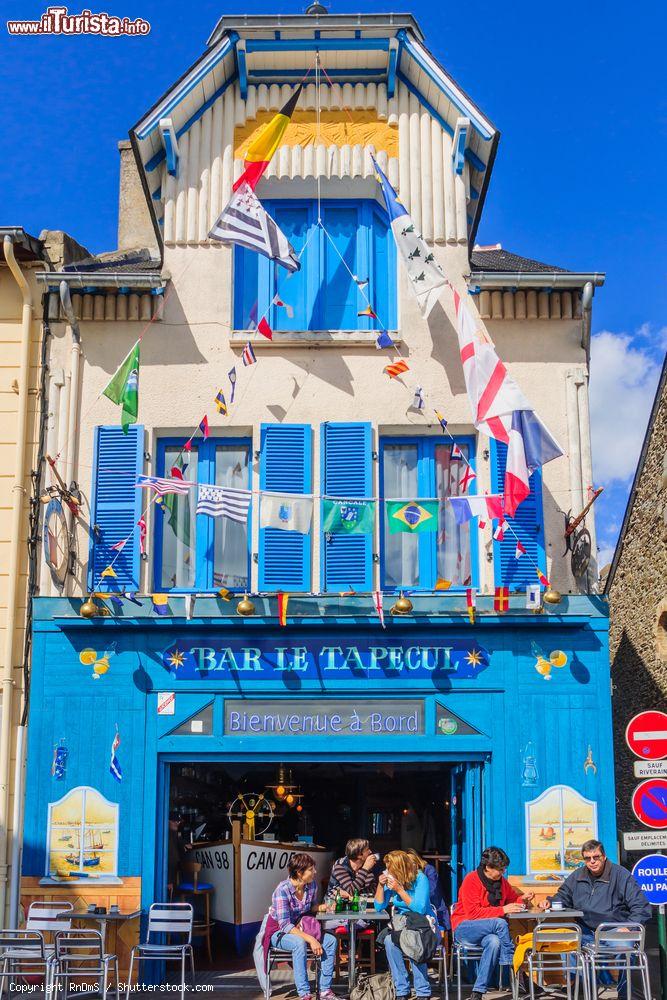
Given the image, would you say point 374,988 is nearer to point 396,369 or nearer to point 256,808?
point 256,808

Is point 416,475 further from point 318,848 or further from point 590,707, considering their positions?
point 318,848

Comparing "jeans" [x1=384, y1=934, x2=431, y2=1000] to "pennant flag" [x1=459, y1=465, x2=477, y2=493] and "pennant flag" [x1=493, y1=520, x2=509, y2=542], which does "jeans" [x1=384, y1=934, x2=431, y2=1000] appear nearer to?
"pennant flag" [x1=493, y1=520, x2=509, y2=542]

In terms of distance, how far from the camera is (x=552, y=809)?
12367 mm

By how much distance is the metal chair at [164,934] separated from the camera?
11414mm

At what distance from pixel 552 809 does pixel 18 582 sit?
6.19 metres

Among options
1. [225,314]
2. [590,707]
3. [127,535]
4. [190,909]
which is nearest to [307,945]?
[190,909]

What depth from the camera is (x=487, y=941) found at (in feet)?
35.6

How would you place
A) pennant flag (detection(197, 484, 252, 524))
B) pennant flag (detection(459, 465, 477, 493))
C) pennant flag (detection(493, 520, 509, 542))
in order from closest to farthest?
pennant flag (detection(197, 484, 252, 524)) → pennant flag (detection(493, 520, 509, 542)) → pennant flag (detection(459, 465, 477, 493))

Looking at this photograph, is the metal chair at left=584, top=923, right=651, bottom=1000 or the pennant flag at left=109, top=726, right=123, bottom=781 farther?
the pennant flag at left=109, top=726, right=123, bottom=781

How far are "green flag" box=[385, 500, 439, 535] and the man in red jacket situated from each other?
131 inches

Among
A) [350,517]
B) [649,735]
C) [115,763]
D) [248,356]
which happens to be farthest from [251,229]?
[649,735]

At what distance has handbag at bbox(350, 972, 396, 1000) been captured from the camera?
1145 cm

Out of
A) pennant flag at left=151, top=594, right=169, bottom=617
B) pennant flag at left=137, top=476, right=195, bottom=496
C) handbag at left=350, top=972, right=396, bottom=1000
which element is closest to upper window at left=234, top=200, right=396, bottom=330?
pennant flag at left=137, top=476, right=195, bottom=496

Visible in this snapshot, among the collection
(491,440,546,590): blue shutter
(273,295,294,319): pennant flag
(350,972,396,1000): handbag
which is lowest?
(350,972,396,1000): handbag
